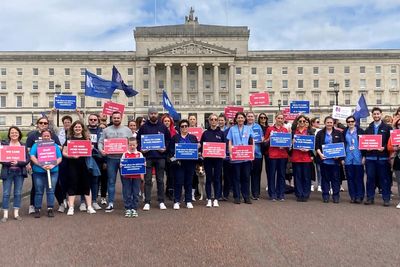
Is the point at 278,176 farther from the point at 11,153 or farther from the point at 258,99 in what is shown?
the point at 258,99

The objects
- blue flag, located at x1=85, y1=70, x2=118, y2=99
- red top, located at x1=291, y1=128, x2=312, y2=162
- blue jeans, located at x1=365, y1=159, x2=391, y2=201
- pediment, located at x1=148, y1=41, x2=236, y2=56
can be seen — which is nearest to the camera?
blue jeans, located at x1=365, y1=159, x2=391, y2=201

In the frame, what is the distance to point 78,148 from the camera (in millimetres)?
10961

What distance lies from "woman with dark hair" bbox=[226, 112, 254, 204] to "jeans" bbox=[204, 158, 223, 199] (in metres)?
0.46

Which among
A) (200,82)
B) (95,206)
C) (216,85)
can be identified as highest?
(200,82)

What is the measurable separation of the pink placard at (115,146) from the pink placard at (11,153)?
6.37ft

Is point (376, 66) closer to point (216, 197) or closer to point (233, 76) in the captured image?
point (233, 76)

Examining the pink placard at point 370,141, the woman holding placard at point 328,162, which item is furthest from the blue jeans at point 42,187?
the pink placard at point 370,141

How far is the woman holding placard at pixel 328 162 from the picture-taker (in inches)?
494

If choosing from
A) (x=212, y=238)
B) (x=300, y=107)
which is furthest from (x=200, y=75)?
(x=212, y=238)

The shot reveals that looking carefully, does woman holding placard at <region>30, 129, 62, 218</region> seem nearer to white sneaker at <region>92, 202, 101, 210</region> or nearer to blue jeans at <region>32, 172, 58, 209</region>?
blue jeans at <region>32, 172, 58, 209</region>

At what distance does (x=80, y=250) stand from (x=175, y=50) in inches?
3457

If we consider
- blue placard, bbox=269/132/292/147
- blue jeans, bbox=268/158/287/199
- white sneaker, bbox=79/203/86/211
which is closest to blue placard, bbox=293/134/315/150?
blue placard, bbox=269/132/292/147

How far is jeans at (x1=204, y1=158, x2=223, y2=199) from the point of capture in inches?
473

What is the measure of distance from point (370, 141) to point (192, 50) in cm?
8309
